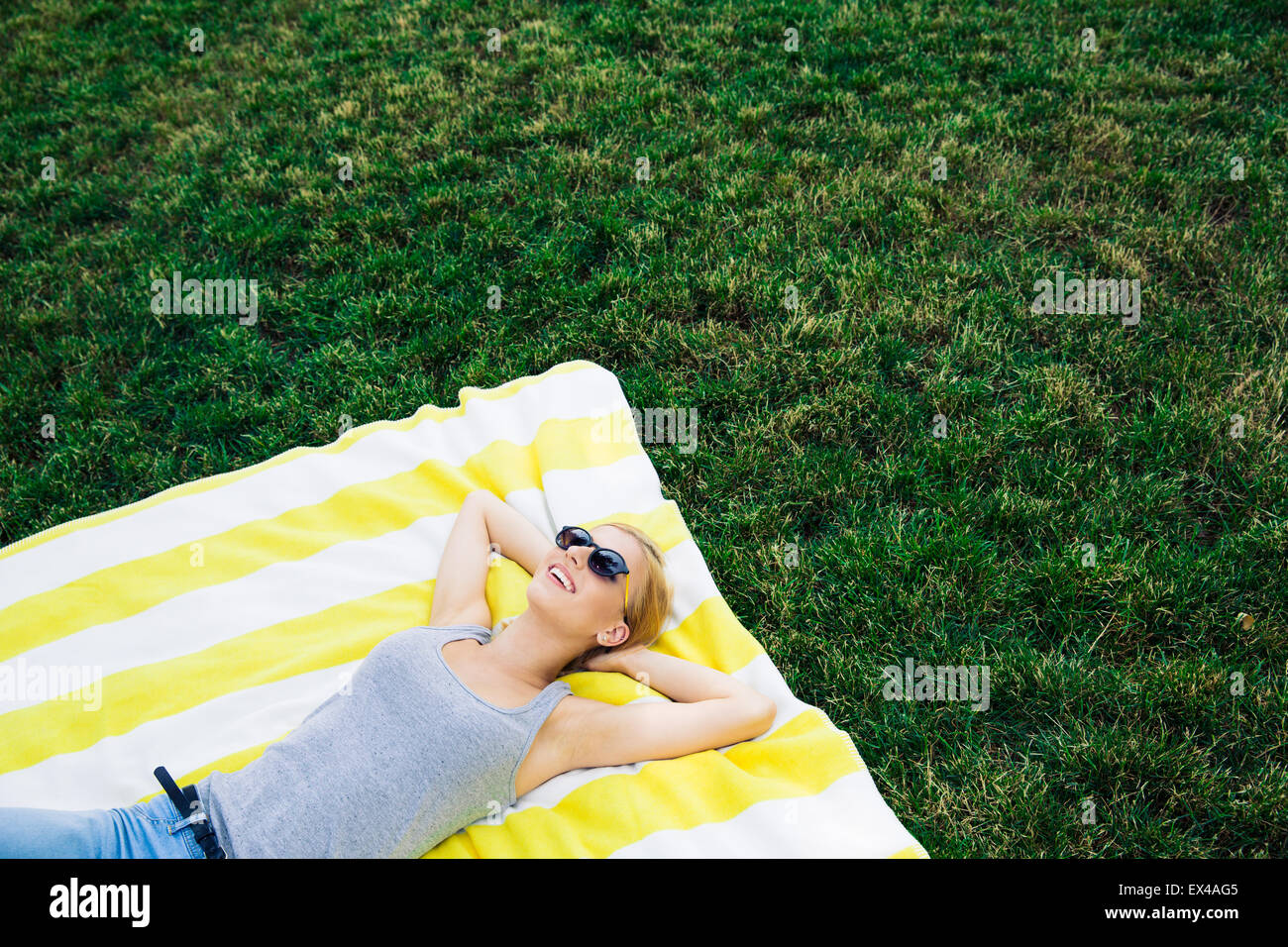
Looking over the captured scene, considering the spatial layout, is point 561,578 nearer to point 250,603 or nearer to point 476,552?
point 476,552

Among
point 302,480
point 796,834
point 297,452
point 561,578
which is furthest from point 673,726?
point 297,452

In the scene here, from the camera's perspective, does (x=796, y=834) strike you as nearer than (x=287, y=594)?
Yes

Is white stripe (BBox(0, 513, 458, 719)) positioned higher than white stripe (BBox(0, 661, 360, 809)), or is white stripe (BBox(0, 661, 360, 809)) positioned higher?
white stripe (BBox(0, 513, 458, 719))

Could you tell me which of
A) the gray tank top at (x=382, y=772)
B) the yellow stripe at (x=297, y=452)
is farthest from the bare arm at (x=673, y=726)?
the yellow stripe at (x=297, y=452)

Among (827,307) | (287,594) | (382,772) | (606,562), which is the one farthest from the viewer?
(827,307)

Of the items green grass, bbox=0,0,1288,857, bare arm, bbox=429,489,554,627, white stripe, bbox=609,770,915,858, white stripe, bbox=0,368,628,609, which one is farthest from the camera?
white stripe, bbox=0,368,628,609

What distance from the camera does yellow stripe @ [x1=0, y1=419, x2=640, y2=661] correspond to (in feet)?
10.8

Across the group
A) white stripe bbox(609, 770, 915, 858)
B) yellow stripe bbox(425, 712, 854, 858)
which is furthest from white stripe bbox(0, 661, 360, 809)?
white stripe bbox(609, 770, 915, 858)

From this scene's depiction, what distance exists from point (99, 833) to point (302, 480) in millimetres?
1780

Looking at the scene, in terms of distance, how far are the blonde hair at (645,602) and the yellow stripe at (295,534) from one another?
0.90m

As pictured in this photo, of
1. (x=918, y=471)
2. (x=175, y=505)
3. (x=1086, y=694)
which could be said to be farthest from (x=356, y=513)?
(x=1086, y=694)

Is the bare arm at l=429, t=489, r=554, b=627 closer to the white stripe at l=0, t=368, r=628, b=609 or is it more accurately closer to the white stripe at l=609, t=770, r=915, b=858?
the white stripe at l=0, t=368, r=628, b=609

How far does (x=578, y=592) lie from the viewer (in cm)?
292
